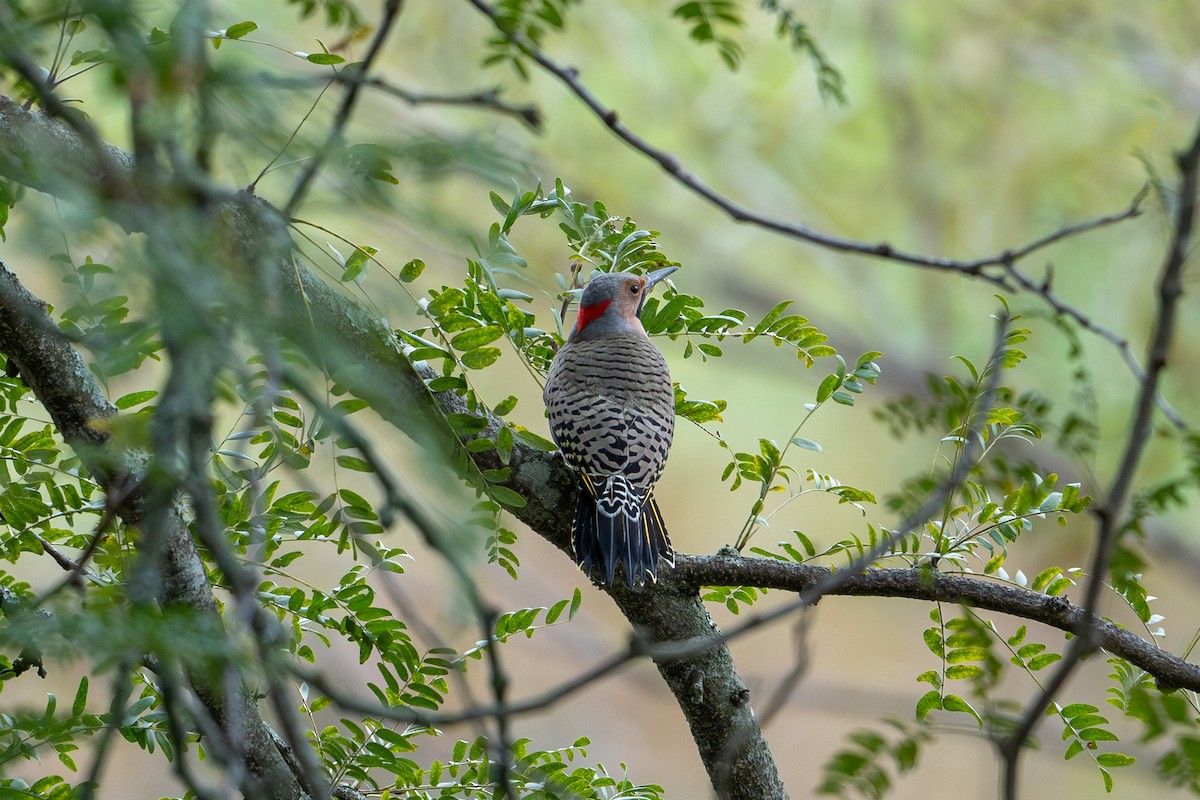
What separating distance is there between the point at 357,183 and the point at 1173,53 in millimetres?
5348

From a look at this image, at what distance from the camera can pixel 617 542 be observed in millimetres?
1433

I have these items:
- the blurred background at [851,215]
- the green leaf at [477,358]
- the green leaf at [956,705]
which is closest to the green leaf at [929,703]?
the green leaf at [956,705]

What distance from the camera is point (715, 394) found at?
5816 mm

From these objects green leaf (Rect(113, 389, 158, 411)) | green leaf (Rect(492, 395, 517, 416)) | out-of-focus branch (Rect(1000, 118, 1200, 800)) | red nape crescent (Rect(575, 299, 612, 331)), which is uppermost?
red nape crescent (Rect(575, 299, 612, 331))

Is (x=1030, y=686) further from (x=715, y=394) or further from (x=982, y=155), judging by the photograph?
(x=982, y=155)

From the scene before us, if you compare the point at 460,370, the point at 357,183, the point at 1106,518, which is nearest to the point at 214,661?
the point at 357,183

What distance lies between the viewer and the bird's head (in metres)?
2.01

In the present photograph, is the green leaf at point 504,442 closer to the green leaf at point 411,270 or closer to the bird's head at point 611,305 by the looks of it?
the green leaf at point 411,270

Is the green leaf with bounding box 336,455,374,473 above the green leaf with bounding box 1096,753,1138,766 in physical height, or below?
above

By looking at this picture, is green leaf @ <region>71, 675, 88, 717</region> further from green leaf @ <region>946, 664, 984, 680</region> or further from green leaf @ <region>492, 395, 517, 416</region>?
green leaf @ <region>946, 664, 984, 680</region>

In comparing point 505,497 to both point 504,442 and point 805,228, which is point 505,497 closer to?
point 504,442

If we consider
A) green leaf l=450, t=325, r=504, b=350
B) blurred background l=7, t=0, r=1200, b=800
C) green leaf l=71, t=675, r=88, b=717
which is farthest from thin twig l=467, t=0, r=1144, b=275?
blurred background l=7, t=0, r=1200, b=800

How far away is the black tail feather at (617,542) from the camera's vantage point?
4.62ft

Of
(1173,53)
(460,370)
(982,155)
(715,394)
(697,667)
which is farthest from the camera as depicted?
(715,394)
